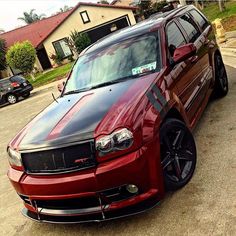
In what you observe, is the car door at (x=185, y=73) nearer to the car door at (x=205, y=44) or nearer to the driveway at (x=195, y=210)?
the car door at (x=205, y=44)

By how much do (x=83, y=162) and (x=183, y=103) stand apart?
185 cm

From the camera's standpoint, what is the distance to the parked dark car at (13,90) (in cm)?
2164

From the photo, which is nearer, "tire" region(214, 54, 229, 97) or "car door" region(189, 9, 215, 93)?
"car door" region(189, 9, 215, 93)

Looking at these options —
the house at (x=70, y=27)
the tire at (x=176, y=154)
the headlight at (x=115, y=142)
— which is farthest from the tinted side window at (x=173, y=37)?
the house at (x=70, y=27)

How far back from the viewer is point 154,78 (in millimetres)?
4586

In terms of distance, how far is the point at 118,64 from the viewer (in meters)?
5.22

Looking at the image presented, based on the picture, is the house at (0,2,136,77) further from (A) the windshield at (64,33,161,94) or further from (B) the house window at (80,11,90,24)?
(A) the windshield at (64,33,161,94)

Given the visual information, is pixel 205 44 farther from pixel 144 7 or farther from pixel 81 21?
pixel 144 7

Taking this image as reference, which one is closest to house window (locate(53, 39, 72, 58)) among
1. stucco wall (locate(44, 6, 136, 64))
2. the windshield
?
stucco wall (locate(44, 6, 136, 64))

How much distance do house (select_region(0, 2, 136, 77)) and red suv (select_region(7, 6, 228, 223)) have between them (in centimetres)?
3417

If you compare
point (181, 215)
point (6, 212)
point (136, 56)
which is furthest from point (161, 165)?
point (6, 212)

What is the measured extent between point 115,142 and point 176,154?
3.08 ft

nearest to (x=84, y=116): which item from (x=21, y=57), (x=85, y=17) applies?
(x=21, y=57)

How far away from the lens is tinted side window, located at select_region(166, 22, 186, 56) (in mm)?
5380
